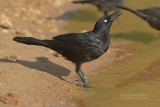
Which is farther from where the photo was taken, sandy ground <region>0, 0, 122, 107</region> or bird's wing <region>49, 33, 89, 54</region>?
bird's wing <region>49, 33, 89, 54</region>

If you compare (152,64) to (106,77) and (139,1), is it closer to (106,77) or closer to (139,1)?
(106,77)

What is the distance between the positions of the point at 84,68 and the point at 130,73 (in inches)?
41.2

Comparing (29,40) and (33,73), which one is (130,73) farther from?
(29,40)

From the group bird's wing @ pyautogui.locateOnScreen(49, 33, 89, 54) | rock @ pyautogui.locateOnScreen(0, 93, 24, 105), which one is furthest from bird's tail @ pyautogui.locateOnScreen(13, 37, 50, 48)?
rock @ pyautogui.locateOnScreen(0, 93, 24, 105)

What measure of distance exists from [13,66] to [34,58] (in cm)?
82

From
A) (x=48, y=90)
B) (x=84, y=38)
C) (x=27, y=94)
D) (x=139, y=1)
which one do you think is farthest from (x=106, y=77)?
(x=139, y=1)

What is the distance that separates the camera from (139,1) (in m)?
13.2

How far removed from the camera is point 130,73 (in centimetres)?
716

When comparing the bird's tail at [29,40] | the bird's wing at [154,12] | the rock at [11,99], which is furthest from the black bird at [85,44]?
the bird's wing at [154,12]

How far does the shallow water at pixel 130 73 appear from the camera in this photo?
18.5 feet

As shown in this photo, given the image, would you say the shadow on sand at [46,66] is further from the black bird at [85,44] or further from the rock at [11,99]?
the rock at [11,99]

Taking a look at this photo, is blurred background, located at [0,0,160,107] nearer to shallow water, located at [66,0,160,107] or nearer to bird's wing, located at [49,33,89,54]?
shallow water, located at [66,0,160,107]

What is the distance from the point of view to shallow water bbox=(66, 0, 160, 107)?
18.5 ft

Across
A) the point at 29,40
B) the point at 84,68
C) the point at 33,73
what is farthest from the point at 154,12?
the point at 33,73
